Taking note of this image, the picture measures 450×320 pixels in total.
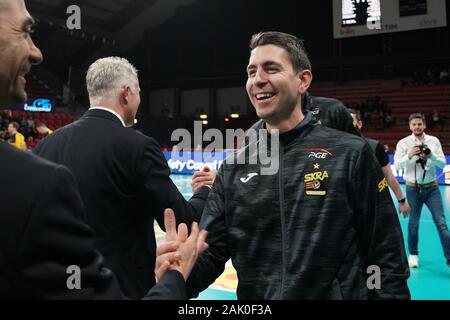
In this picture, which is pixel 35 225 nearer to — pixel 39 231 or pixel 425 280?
pixel 39 231

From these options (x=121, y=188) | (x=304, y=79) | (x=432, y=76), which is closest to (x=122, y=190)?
(x=121, y=188)

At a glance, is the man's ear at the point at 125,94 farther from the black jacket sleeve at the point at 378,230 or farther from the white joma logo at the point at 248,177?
the black jacket sleeve at the point at 378,230

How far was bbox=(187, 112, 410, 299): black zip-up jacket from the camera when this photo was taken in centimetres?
158

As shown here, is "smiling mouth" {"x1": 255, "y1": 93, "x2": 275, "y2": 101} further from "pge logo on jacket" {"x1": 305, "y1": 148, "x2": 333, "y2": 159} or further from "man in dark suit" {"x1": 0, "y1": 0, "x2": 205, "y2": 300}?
"man in dark suit" {"x1": 0, "y1": 0, "x2": 205, "y2": 300}

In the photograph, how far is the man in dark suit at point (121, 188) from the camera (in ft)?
6.28

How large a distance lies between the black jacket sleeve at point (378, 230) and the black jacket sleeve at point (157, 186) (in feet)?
2.79

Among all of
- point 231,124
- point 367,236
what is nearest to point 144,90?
point 231,124

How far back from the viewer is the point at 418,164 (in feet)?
15.7

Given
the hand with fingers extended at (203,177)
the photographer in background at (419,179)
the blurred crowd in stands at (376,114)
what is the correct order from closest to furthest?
the hand with fingers extended at (203,177) < the photographer in background at (419,179) < the blurred crowd in stands at (376,114)

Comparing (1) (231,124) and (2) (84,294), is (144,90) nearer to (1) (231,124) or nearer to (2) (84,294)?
(1) (231,124)

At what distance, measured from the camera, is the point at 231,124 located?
24.6 meters

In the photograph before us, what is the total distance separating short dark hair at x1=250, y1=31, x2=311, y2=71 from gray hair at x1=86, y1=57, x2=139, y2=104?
72 cm

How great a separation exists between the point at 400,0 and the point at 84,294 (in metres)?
17.4

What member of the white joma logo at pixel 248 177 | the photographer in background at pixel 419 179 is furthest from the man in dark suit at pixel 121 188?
the photographer in background at pixel 419 179
